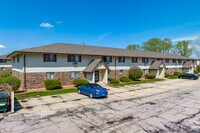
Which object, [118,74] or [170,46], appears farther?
[170,46]

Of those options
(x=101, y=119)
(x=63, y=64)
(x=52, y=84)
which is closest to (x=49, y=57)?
(x=63, y=64)

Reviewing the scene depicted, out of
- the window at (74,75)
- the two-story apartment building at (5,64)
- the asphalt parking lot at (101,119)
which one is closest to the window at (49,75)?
the window at (74,75)

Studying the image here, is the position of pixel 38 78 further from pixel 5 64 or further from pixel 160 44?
pixel 160 44

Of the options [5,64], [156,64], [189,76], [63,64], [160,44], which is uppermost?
[160,44]

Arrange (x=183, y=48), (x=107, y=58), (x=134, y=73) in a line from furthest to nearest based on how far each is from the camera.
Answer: (x=183, y=48) → (x=134, y=73) → (x=107, y=58)

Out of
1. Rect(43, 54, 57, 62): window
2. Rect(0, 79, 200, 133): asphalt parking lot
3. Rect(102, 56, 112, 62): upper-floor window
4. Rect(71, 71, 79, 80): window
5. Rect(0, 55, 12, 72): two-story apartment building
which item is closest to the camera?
Rect(0, 79, 200, 133): asphalt parking lot

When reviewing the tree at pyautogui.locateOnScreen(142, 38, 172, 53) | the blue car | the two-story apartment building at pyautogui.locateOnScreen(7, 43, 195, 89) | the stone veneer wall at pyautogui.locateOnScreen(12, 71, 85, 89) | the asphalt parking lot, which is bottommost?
the asphalt parking lot

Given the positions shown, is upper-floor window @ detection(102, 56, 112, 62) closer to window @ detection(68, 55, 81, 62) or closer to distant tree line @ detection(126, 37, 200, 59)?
window @ detection(68, 55, 81, 62)

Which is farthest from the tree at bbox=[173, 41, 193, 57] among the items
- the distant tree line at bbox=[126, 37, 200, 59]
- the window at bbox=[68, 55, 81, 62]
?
the window at bbox=[68, 55, 81, 62]

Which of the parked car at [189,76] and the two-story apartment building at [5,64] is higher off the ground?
the two-story apartment building at [5,64]

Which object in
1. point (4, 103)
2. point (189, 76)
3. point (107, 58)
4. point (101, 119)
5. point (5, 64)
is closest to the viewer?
point (101, 119)

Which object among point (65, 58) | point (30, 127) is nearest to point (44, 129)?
point (30, 127)

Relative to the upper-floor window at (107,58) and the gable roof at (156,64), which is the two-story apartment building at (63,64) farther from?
the gable roof at (156,64)

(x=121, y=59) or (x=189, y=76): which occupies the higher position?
(x=121, y=59)
